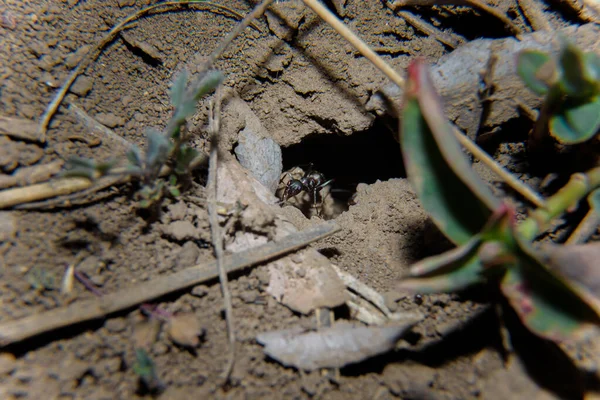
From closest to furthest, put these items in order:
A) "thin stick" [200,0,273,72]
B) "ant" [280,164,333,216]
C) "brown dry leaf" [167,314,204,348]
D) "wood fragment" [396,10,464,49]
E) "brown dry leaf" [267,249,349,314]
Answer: "brown dry leaf" [167,314,204,348], "brown dry leaf" [267,249,349,314], "thin stick" [200,0,273,72], "wood fragment" [396,10,464,49], "ant" [280,164,333,216]

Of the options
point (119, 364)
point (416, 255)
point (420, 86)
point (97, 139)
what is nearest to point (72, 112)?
point (97, 139)

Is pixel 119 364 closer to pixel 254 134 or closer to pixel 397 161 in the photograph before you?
pixel 254 134

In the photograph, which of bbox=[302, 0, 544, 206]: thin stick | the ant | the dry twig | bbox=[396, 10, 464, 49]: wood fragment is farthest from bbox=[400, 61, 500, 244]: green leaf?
the ant

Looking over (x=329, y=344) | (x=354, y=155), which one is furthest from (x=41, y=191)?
(x=354, y=155)

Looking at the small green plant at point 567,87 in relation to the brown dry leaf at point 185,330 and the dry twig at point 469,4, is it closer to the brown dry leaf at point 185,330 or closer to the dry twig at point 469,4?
the dry twig at point 469,4

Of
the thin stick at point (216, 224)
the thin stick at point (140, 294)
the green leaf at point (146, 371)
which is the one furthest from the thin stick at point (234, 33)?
the green leaf at point (146, 371)

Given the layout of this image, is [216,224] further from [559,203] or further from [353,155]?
[353,155]

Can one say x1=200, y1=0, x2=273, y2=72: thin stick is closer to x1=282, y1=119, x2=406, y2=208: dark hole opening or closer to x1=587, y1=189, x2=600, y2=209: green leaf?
x1=282, y1=119, x2=406, y2=208: dark hole opening
